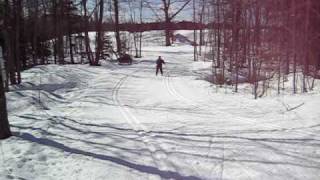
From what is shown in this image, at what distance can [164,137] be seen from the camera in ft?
36.5

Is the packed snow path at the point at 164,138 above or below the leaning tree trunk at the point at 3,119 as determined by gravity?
below

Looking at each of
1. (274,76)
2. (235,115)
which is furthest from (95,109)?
(274,76)

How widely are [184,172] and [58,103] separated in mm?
13467

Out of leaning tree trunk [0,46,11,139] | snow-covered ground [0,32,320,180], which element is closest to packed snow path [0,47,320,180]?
snow-covered ground [0,32,320,180]

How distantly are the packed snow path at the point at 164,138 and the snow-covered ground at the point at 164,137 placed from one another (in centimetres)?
2

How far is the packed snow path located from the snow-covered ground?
19 mm

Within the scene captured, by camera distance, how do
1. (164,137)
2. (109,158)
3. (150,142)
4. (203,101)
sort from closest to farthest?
(109,158), (150,142), (164,137), (203,101)

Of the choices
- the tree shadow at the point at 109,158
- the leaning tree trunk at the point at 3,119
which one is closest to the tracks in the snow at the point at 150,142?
the tree shadow at the point at 109,158

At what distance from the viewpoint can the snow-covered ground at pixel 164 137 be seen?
8195 millimetres

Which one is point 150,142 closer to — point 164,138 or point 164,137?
point 164,138

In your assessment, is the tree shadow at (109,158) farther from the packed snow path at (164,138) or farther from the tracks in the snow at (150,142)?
the tracks in the snow at (150,142)

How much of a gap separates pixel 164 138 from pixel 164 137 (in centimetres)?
14

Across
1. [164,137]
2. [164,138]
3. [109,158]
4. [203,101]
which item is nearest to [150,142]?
[164,138]

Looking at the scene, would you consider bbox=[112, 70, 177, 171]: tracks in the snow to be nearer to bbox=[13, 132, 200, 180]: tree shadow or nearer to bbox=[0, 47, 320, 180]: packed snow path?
bbox=[0, 47, 320, 180]: packed snow path
